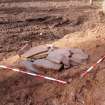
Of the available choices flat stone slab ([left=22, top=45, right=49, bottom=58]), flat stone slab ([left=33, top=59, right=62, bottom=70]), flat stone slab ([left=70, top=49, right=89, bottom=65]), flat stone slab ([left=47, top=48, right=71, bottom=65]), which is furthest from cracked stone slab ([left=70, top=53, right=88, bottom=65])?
flat stone slab ([left=22, top=45, right=49, bottom=58])

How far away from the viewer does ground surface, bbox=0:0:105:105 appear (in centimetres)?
546

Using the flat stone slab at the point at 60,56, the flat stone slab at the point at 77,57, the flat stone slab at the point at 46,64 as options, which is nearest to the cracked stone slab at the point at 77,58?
the flat stone slab at the point at 77,57

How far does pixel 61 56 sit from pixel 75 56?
33 centimetres

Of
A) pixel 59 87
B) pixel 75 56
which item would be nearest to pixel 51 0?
pixel 75 56

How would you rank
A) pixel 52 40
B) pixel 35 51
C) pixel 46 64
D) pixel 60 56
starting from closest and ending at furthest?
pixel 46 64, pixel 60 56, pixel 35 51, pixel 52 40

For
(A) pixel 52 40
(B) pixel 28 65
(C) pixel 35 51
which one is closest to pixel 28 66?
(B) pixel 28 65

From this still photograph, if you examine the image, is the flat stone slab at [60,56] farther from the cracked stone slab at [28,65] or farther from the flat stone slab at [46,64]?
the cracked stone slab at [28,65]

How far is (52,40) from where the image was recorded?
8.05 metres

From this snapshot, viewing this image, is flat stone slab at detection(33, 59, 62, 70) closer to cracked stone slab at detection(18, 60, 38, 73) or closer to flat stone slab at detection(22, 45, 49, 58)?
cracked stone slab at detection(18, 60, 38, 73)

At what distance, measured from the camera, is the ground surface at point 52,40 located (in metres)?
5.46

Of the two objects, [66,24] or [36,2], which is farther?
[36,2]

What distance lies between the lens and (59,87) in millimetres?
5645

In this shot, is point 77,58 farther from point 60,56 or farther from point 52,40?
point 52,40

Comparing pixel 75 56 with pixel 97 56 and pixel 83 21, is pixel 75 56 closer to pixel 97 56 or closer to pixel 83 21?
pixel 97 56
